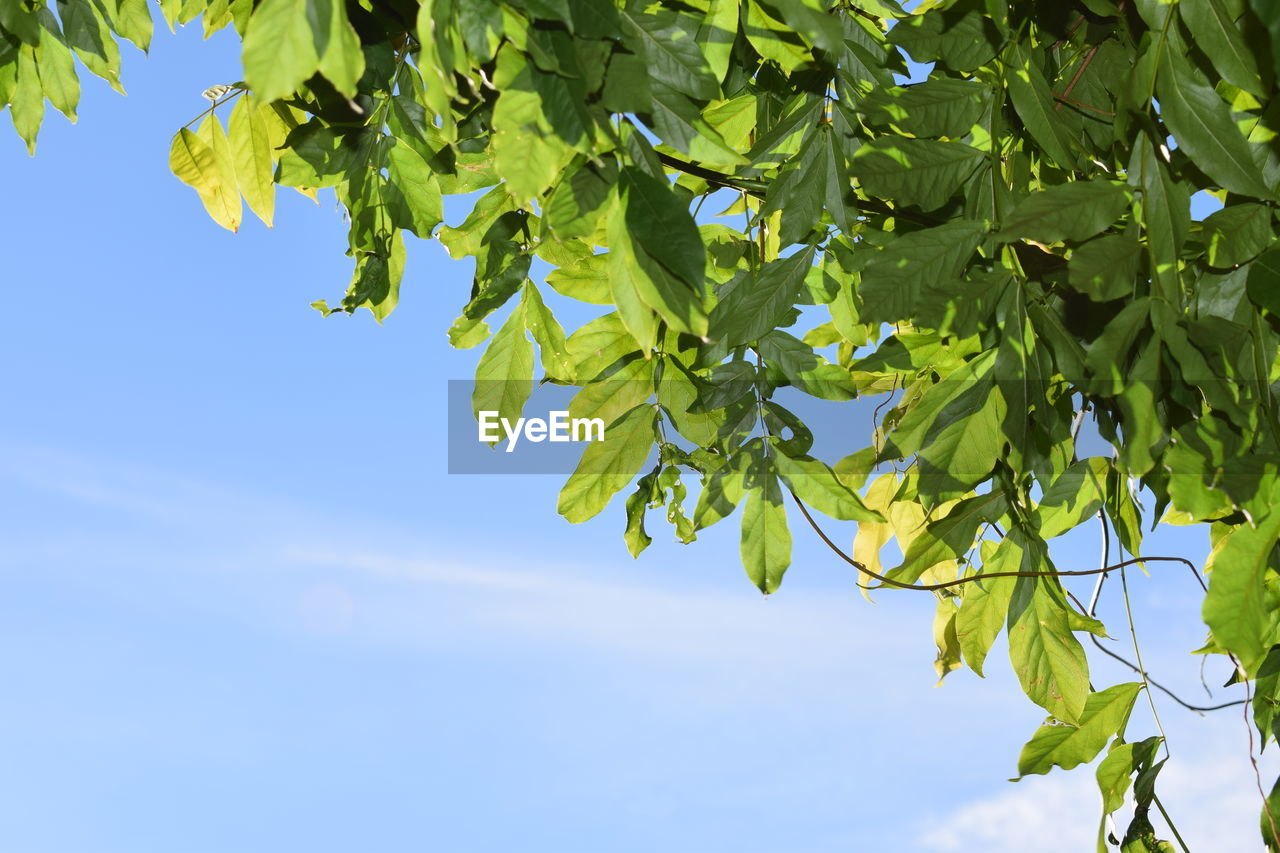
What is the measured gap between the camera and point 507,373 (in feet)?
3.16

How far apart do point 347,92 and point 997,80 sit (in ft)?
1.83

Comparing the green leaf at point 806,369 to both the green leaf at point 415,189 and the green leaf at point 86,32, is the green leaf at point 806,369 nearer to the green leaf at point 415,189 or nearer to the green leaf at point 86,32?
the green leaf at point 415,189

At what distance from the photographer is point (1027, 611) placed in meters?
0.92

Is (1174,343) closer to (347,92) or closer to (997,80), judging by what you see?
(997,80)

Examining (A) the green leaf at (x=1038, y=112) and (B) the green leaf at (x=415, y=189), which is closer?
(A) the green leaf at (x=1038, y=112)

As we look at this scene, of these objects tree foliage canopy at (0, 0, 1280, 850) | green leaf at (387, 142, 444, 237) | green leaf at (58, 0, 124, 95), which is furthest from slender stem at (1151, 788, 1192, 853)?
green leaf at (58, 0, 124, 95)

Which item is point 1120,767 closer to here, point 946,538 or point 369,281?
point 946,538

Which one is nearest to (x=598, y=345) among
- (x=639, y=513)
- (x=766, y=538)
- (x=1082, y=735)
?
(x=639, y=513)

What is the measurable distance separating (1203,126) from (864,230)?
358 mm

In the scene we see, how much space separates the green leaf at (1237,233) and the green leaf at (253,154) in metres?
0.94

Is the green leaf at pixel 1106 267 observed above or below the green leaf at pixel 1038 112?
below

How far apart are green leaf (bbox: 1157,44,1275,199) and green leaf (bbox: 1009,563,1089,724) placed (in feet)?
1.34

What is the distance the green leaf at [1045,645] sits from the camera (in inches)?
36.0

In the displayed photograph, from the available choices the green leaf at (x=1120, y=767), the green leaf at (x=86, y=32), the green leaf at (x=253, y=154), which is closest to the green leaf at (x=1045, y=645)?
the green leaf at (x=1120, y=767)
